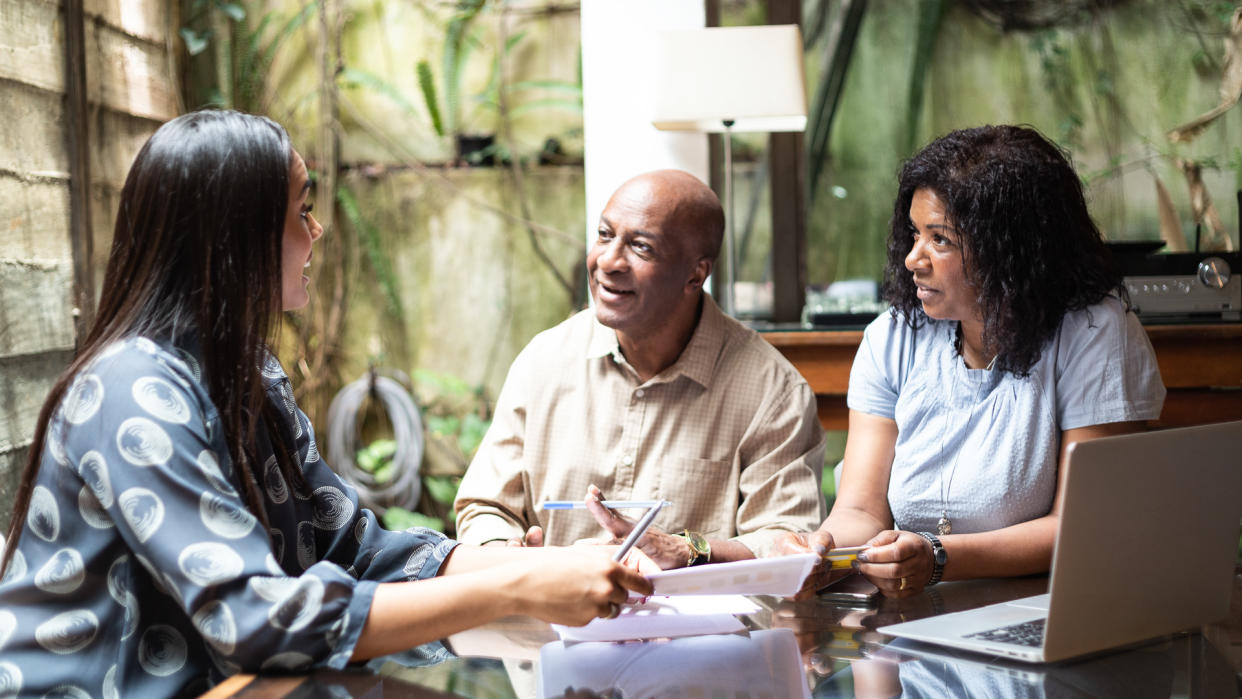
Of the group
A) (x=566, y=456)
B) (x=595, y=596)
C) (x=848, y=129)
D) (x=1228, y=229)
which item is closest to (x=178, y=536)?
(x=595, y=596)

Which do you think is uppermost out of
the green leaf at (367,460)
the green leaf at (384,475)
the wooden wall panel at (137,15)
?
the wooden wall panel at (137,15)

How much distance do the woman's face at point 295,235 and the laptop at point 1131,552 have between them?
0.77m

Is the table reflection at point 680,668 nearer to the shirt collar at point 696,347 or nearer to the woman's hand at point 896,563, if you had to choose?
the woman's hand at point 896,563

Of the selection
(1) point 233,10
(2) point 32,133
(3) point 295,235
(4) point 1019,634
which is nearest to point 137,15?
(1) point 233,10

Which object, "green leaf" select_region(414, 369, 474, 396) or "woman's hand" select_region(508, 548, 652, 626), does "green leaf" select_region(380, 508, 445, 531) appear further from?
"woman's hand" select_region(508, 548, 652, 626)

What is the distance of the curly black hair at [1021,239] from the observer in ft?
5.67

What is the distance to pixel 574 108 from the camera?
411cm

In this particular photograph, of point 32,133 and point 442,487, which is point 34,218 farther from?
point 442,487

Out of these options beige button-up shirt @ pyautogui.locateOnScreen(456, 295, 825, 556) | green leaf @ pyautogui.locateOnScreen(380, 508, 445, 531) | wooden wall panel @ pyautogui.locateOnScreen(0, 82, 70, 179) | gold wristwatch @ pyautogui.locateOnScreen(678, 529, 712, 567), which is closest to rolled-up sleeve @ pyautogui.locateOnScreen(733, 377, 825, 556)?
beige button-up shirt @ pyautogui.locateOnScreen(456, 295, 825, 556)

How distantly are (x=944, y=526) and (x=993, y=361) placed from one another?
0.28m

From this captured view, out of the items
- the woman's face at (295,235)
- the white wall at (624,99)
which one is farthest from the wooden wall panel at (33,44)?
the woman's face at (295,235)

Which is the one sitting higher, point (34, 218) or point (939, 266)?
point (34, 218)

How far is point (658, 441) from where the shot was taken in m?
2.01

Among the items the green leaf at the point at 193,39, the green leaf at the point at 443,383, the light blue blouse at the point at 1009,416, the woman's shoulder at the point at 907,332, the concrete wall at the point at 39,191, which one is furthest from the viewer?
the green leaf at the point at 443,383
